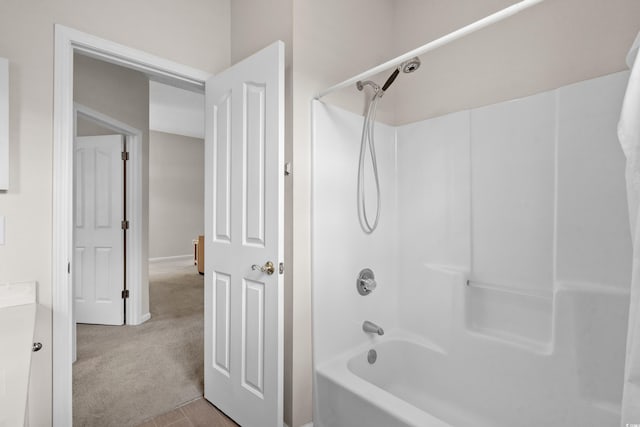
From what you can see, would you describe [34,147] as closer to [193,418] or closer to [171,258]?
[193,418]

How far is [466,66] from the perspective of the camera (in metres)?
1.91

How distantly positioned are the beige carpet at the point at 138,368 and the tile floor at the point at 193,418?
6 cm

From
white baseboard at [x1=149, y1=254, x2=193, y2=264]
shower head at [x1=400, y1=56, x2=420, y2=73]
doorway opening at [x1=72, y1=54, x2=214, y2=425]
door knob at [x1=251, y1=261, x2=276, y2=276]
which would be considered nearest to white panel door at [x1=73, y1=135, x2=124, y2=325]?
doorway opening at [x1=72, y1=54, x2=214, y2=425]


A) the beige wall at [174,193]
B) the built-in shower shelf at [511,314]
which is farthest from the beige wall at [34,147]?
the beige wall at [174,193]

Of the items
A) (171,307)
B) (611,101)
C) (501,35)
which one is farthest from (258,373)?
(171,307)

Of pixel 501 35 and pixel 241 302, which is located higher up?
pixel 501 35

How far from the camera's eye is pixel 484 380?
170cm

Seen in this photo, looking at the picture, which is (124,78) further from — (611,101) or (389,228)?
(611,101)

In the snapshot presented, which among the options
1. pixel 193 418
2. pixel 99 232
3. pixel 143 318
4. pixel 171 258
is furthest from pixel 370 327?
pixel 171 258

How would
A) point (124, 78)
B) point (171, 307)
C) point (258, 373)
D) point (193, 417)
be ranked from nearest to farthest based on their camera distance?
point (258, 373) → point (193, 417) → point (124, 78) → point (171, 307)

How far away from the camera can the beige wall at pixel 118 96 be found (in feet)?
9.02

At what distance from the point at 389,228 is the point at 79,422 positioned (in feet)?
6.87

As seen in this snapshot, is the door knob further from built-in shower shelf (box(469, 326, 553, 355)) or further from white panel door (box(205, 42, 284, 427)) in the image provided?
built-in shower shelf (box(469, 326, 553, 355))

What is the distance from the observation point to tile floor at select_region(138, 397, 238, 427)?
71.1 inches
